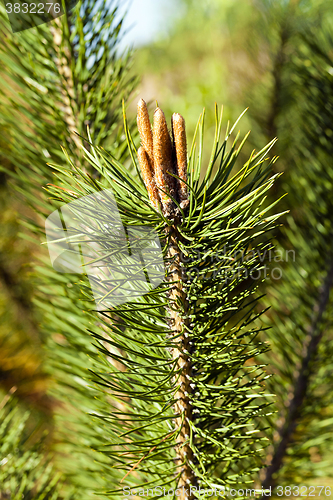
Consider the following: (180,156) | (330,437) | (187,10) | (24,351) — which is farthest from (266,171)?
(187,10)

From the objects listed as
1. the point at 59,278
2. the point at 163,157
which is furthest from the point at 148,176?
the point at 59,278

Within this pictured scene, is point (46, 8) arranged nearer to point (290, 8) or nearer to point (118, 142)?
point (118, 142)

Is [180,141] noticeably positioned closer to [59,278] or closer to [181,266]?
[181,266]

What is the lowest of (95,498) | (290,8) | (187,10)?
(95,498)

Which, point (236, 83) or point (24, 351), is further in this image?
point (236, 83)

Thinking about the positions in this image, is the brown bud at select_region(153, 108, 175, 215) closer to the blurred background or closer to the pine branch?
the pine branch

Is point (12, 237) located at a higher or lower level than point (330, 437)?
higher

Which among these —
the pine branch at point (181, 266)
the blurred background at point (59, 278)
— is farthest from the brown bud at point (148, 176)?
the blurred background at point (59, 278)

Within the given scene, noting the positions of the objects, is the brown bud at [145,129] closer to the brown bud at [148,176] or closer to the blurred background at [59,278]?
the brown bud at [148,176]
